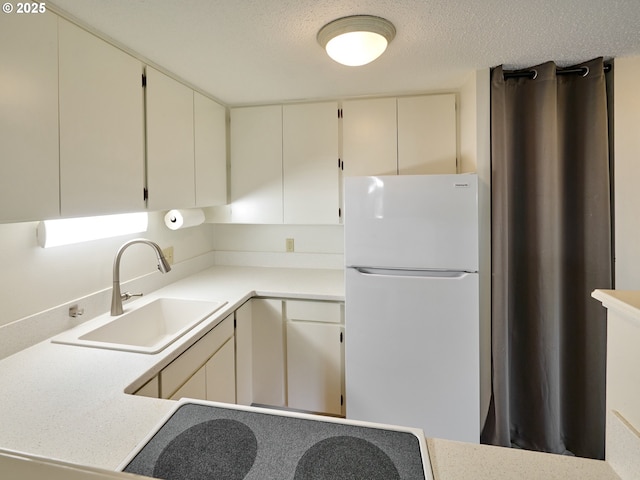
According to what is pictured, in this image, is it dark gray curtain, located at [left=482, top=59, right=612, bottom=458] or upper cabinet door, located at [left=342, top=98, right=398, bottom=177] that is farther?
upper cabinet door, located at [left=342, top=98, right=398, bottom=177]

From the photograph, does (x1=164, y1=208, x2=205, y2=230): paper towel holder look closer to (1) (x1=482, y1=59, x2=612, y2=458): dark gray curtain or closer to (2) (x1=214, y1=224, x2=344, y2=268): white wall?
(2) (x1=214, y1=224, x2=344, y2=268): white wall

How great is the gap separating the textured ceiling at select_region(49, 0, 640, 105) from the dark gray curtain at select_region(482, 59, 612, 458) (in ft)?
0.81

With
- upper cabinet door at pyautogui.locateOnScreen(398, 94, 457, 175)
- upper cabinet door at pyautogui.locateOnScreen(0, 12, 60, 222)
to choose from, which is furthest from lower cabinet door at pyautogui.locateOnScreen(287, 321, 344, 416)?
upper cabinet door at pyautogui.locateOnScreen(0, 12, 60, 222)

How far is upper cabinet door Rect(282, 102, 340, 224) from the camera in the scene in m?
2.32

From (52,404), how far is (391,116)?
2.22m

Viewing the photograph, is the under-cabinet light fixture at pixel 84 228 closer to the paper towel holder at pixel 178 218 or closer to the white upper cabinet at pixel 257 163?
the paper towel holder at pixel 178 218

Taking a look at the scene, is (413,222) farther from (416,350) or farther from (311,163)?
(311,163)

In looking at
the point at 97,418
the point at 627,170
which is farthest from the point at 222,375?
the point at 627,170

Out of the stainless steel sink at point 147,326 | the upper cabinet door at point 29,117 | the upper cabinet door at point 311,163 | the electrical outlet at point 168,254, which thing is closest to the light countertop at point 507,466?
the stainless steel sink at point 147,326

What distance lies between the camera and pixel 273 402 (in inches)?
85.6

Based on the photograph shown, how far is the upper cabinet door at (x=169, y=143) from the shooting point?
1.69 metres

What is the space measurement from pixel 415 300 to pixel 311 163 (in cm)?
120

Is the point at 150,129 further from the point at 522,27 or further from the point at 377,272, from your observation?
the point at 522,27

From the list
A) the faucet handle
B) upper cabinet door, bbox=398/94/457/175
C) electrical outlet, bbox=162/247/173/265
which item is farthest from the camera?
electrical outlet, bbox=162/247/173/265
